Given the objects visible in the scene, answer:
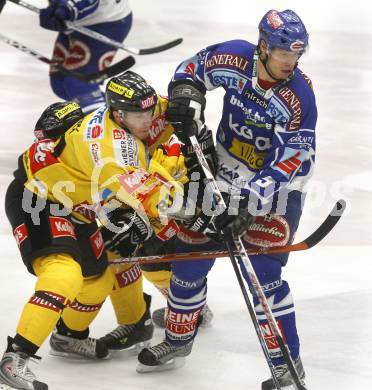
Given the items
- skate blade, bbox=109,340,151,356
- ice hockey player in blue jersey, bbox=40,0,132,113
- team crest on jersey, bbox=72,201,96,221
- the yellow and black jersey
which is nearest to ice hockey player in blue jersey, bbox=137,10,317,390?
skate blade, bbox=109,340,151,356

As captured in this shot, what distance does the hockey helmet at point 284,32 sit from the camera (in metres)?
3.81

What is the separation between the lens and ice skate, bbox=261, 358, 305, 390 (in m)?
3.97

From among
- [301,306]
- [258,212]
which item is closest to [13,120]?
[301,306]

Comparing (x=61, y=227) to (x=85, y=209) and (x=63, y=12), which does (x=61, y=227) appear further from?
(x=63, y=12)

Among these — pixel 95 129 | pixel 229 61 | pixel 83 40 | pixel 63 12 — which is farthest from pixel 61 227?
pixel 83 40

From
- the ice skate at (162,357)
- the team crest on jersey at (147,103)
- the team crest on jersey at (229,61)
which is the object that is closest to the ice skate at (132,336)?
the ice skate at (162,357)

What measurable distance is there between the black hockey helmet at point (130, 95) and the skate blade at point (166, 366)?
3.21ft

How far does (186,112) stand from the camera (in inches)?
160

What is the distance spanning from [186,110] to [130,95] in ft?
0.89

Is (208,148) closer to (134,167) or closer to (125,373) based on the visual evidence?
(134,167)

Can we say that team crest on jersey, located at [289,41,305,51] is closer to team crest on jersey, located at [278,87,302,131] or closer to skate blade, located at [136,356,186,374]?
team crest on jersey, located at [278,87,302,131]

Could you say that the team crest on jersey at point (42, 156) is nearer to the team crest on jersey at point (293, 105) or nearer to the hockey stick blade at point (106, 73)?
the team crest on jersey at point (293, 105)

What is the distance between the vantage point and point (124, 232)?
Answer: 424 centimetres

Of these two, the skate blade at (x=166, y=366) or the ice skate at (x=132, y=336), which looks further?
the ice skate at (x=132, y=336)
